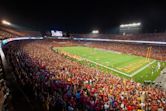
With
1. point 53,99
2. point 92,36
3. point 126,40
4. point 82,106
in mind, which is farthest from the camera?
point 92,36

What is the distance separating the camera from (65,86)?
12578 millimetres

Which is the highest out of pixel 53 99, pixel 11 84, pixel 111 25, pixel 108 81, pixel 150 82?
pixel 111 25

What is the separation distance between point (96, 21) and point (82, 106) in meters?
66.8

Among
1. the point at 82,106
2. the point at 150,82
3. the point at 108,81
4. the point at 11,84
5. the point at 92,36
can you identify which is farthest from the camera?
the point at 92,36

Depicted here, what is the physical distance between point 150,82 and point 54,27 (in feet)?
195

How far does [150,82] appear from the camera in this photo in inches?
770

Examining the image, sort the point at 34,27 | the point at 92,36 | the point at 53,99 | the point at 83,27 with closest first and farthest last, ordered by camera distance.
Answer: the point at 53,99 < the point at 34,27 < the point at 92,36 < the point at 83,27

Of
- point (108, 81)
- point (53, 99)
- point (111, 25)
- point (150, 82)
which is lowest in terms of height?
point (150, 82)

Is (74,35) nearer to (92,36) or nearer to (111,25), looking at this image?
(92,36)

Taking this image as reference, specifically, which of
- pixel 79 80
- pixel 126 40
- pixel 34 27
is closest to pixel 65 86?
pixel 79 80

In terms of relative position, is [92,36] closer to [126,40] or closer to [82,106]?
[126,40]

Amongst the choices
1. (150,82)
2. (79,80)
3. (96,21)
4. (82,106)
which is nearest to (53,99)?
(82,106)

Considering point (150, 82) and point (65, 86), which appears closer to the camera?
point (65, 86)

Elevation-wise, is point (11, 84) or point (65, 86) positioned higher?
point (11, 84)
